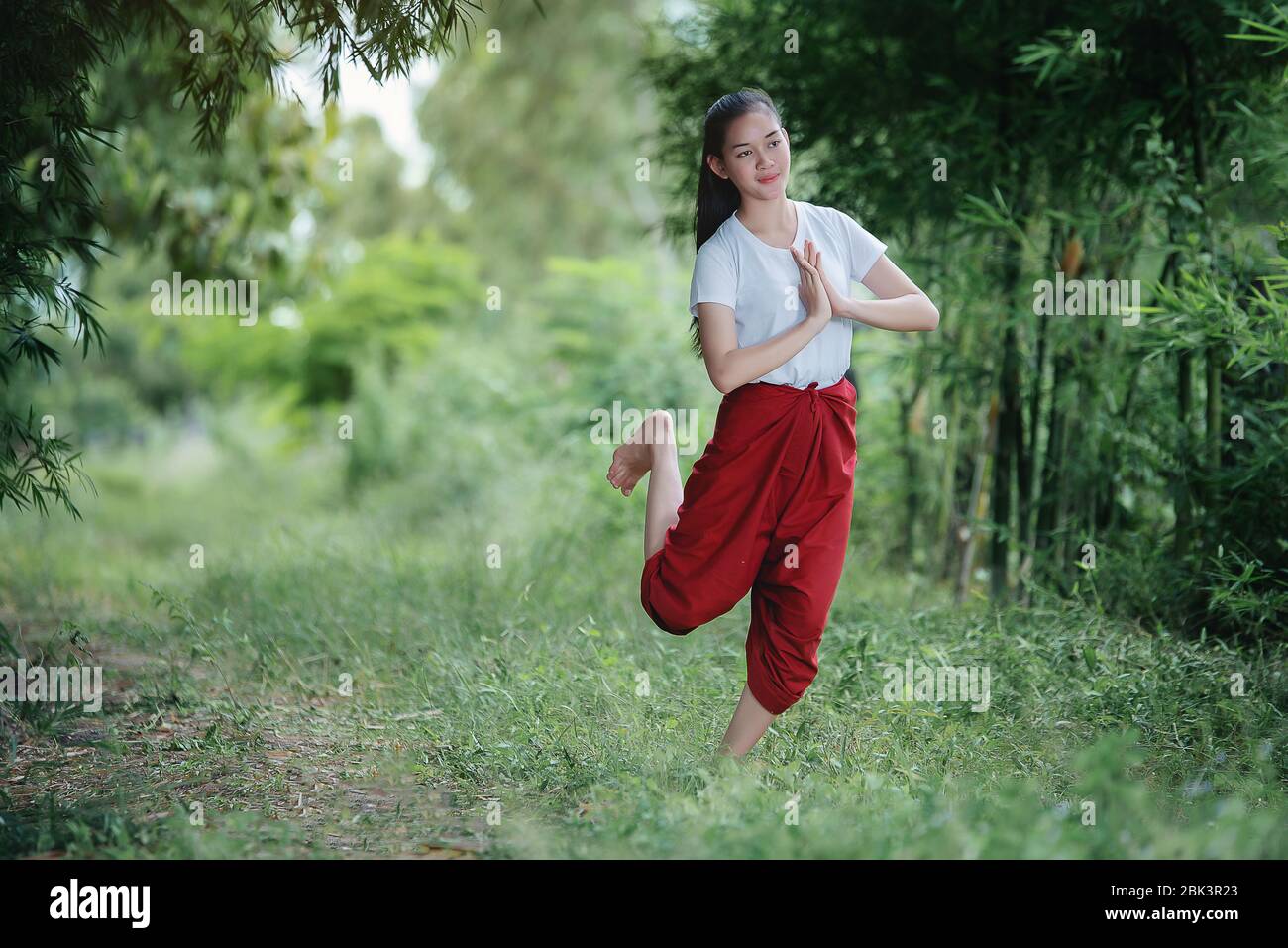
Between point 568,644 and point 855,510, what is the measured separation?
9.86ft

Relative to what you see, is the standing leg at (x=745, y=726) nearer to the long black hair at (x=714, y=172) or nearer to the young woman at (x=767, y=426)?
the young woman at (x=767, y=426)

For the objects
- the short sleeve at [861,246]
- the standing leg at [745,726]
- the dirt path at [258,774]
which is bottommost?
the dirt path at [258,774]

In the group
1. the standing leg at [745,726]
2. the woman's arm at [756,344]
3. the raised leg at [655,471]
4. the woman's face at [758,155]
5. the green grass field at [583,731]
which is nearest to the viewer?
the green grass field at [583,731]

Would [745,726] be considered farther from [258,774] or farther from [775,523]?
[258,774]

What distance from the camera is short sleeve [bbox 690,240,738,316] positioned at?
3.23 metres

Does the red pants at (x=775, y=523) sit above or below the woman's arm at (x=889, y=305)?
below

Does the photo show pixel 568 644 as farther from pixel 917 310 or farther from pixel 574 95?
pixel 574 95

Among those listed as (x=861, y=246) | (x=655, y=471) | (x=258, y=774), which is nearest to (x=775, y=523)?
(x=655, y=471)

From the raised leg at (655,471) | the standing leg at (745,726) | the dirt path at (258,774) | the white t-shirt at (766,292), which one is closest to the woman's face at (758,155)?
the white t-shirt at (766,292)

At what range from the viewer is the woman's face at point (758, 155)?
3.24 metres

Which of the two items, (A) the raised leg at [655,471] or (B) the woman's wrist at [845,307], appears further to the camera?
(A) the raised leg at [655,471]

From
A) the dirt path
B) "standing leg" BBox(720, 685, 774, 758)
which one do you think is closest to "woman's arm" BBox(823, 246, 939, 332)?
"standing leg" BBox(720, 685, 774, 758)

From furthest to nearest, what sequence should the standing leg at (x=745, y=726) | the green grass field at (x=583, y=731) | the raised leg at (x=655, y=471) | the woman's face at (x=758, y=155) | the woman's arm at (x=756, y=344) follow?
the raised leg at (x=655, y=471) → the standing leg at (x=745, y=726) → the woman's face at (x=758, y=155) → the woman's arm at (x=756, y=344) → the green grass field at (x=583, y=731)

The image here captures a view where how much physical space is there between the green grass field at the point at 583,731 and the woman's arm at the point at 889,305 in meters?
1.26
